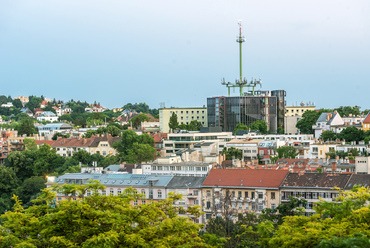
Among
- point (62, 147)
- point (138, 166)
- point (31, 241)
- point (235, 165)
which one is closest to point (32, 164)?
point (62, 147)

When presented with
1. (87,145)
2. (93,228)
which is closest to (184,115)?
(87,145)

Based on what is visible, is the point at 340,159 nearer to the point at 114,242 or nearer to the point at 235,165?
the point at 235,165

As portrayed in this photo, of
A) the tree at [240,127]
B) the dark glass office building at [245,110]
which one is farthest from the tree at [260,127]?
the dark glass office building at [245,110]

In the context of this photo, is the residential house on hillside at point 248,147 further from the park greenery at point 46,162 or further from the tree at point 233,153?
the park greenery at point 46,162

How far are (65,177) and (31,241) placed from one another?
3418 centimetres

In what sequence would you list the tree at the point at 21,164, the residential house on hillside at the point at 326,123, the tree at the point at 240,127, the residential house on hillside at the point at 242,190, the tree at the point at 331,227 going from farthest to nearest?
the tree at the point at 240,127 < the residential house on hillside at the point at 326,123 < the tree at the point at 21,164 < the residential house on hillside at the point at 242,190 < the tree at the point at 331,227

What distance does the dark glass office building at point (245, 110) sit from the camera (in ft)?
339

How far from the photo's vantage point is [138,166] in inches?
2559

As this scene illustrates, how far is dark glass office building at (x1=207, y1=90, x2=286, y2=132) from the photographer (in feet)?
339

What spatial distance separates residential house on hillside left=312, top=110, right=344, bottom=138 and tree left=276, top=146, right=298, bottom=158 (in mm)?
15610

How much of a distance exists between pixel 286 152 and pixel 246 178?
2244 centimetres

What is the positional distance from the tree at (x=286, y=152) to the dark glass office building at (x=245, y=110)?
29.3 m

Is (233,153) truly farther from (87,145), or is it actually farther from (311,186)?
(87,145)

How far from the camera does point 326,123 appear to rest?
89.8 meters
